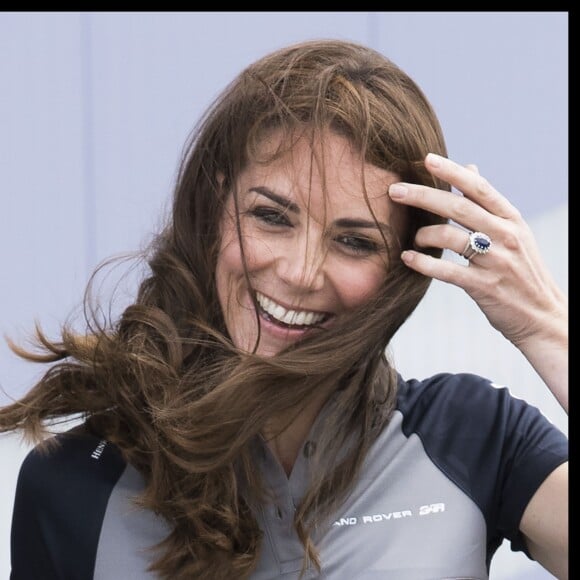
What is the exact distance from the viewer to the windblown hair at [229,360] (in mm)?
1562

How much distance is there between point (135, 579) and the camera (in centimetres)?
156

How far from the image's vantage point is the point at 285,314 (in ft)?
5.19

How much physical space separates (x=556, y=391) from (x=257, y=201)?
20.3 inches

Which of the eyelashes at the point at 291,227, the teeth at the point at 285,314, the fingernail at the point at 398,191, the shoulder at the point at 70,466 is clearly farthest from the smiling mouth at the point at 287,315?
the shoulder at the point at 70,466

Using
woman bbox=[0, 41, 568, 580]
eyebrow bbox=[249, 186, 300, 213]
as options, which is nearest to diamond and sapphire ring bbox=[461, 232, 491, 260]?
woman bbox=[0, 41, 568, 580]

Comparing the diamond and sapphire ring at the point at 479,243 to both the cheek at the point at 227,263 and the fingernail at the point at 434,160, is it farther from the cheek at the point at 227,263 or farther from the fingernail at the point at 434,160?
the cheek at the point at 227,263

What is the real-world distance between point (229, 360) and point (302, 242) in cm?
21

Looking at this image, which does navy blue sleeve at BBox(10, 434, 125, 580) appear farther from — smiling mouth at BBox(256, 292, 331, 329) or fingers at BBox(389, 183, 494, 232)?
fingers at BBox(389, 183, 494, 232)

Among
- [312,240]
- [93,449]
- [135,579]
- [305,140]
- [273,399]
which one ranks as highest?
[305,140]

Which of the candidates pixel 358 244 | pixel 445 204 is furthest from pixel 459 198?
pixel 358 244

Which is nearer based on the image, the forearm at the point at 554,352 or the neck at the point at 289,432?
the forearm at the point at 554,352

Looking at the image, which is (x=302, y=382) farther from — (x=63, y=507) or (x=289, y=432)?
(x=63, y=507)
